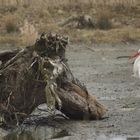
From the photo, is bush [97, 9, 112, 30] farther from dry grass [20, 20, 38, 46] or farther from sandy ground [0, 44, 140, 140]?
sandy ground [0, 44, 140, 140]

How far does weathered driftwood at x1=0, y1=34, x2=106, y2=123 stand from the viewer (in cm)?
1096

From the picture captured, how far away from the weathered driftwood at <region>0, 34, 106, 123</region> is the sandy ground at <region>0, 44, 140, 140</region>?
1.32 feet

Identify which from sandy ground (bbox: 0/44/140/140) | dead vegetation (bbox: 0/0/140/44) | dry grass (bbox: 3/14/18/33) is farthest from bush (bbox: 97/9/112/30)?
sandy ground (bbox: 0/44/140/140)

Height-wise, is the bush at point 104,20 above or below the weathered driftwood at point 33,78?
below

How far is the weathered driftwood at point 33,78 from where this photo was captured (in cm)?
1096

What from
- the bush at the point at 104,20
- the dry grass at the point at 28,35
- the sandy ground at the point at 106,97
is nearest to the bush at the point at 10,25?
the dry grass at the point at 28,35

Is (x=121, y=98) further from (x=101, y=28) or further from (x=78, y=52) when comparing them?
(x=101, y=28)

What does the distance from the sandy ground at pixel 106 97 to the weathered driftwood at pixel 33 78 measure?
40cm

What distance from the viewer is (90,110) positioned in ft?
37.6

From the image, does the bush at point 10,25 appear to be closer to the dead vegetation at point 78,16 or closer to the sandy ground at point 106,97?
the dead vegetation at point 78,16

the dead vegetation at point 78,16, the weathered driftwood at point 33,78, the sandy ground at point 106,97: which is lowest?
the dead vegetation at point 78,16

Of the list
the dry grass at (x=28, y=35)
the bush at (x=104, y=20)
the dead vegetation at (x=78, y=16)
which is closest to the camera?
the dry grass at (x=28, y=35)

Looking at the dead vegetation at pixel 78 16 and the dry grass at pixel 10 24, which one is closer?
the dead vegetation at pixel 78 16

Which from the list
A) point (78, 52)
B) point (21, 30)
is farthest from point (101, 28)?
point (78, 52)
